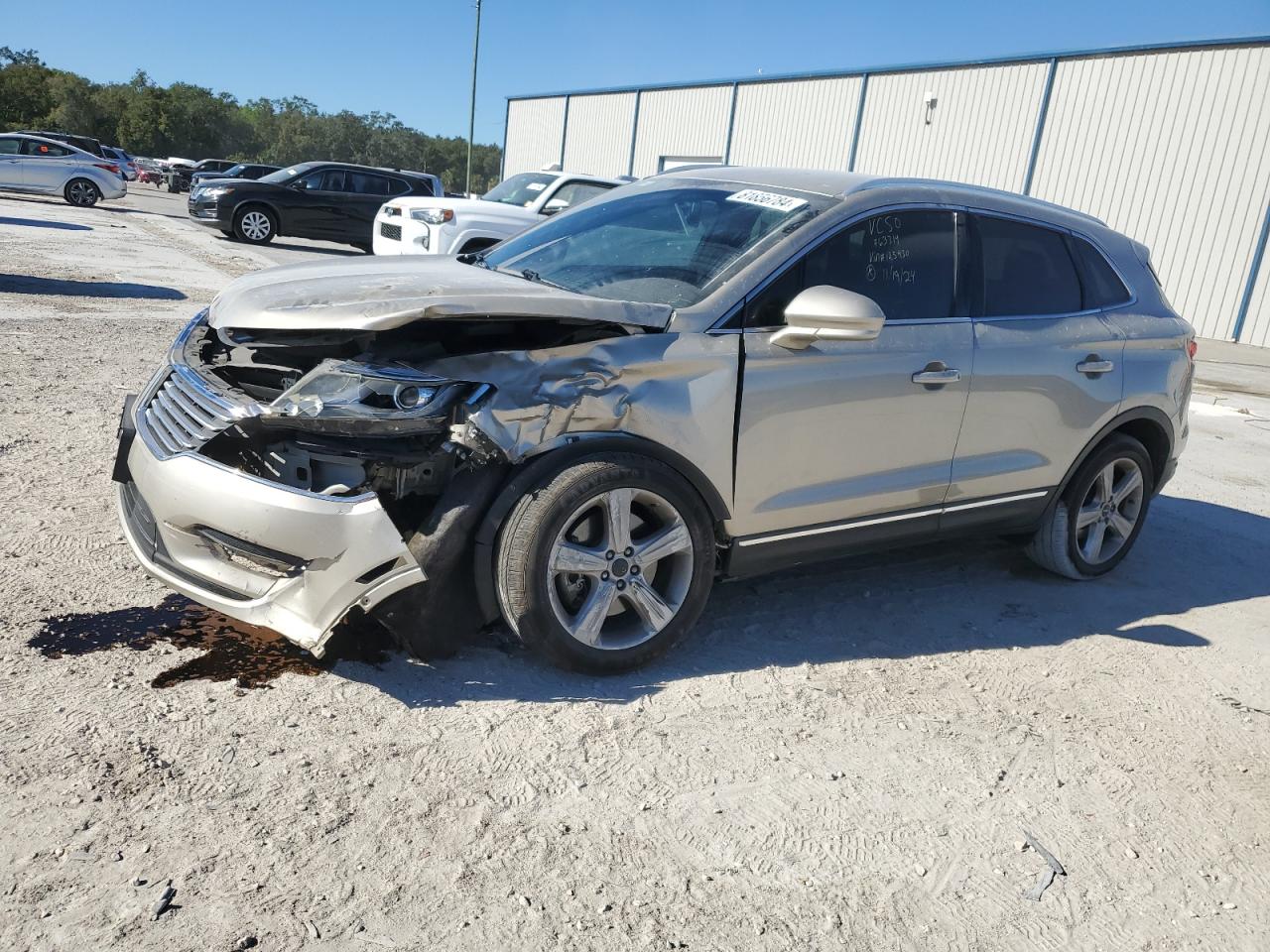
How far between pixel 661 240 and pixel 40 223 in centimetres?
1886

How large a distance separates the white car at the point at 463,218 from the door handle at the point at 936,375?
9.24 m

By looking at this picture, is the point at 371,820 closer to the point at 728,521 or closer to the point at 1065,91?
the point at 728,521

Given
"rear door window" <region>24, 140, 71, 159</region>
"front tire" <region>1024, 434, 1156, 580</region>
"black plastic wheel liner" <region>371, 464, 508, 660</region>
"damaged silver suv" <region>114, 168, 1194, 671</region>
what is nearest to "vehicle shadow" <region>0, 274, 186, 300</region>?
"damaged silver suv" <region>114, 168, 1194, 671</region>

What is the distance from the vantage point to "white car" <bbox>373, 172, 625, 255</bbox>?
1328 centimetres

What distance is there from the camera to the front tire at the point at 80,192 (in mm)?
25031

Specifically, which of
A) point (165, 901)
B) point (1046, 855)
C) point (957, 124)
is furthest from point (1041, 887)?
point (957, 124)

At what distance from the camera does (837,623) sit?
14.1ft

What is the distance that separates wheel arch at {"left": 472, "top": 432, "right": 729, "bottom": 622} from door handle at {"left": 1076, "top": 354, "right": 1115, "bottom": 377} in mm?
2273

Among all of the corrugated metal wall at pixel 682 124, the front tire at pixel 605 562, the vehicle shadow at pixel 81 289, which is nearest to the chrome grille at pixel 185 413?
the front tire at pixel 605 562

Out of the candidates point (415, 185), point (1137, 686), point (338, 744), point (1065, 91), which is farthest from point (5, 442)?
point (1065, 91)

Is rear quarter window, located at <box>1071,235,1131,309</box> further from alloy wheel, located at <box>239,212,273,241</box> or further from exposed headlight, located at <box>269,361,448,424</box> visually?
alloy wheel, located at <box>239,212,273,241</box>

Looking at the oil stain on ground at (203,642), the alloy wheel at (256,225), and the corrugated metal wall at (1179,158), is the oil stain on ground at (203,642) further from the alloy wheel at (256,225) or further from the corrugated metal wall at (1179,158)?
the corrugated metal wall at (1179,158)

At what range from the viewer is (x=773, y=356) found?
3678mm

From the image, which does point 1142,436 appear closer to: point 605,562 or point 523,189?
point 605,562
